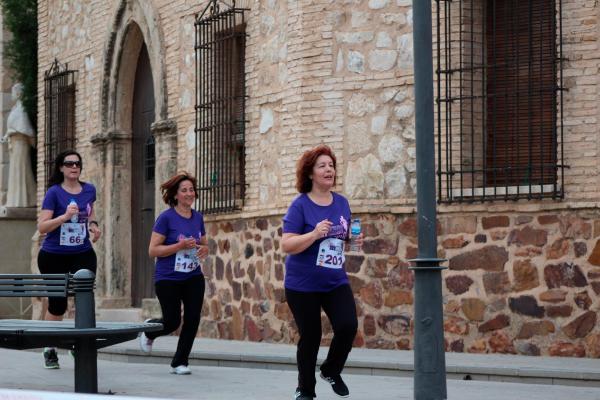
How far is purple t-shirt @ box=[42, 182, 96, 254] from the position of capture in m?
12.8

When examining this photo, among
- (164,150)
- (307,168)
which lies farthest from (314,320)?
(164,150)

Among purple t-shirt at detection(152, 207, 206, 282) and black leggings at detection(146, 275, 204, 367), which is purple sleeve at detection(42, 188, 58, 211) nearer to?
purple t-shirt at detection(152, 207, 206, 282)

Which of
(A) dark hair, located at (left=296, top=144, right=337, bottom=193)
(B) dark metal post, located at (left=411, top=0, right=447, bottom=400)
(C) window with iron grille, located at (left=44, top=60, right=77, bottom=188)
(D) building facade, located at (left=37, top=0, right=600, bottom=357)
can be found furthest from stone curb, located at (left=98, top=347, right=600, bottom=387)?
(C) window with iron grille, located at (left=44, top=60, right=77, bottom=188)

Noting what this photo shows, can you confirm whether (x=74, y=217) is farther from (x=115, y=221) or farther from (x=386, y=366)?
(x=115, y=221)

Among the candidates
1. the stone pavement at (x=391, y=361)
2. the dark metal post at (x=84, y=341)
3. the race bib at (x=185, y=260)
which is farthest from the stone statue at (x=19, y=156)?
the dark metal post at (x=84, y=341)

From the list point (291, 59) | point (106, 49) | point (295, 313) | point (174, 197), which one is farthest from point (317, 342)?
point (106, 49)

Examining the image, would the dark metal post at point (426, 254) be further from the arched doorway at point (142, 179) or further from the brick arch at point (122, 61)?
the arched doorway at point (142, 179)

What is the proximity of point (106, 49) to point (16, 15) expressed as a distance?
562 centimetres

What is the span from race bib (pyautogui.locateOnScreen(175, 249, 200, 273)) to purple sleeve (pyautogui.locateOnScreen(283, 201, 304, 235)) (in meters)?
2.77

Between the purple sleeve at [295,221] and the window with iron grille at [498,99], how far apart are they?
16.0 feet

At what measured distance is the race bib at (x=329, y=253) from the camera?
31.4 feet

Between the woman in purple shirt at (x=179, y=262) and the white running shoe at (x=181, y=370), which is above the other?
the woman in purple shirt at (x=179, y=262)

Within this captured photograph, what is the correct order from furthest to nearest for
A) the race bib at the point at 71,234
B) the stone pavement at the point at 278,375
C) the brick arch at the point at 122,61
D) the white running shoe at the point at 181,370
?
the brick arch at the point at 122,61 → the race bib at the point at 71,234 → the white running shoe at the point at 181,370 → the stone pavement at the point at 278,375

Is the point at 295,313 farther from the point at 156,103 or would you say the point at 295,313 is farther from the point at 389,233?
the point at 156,103
